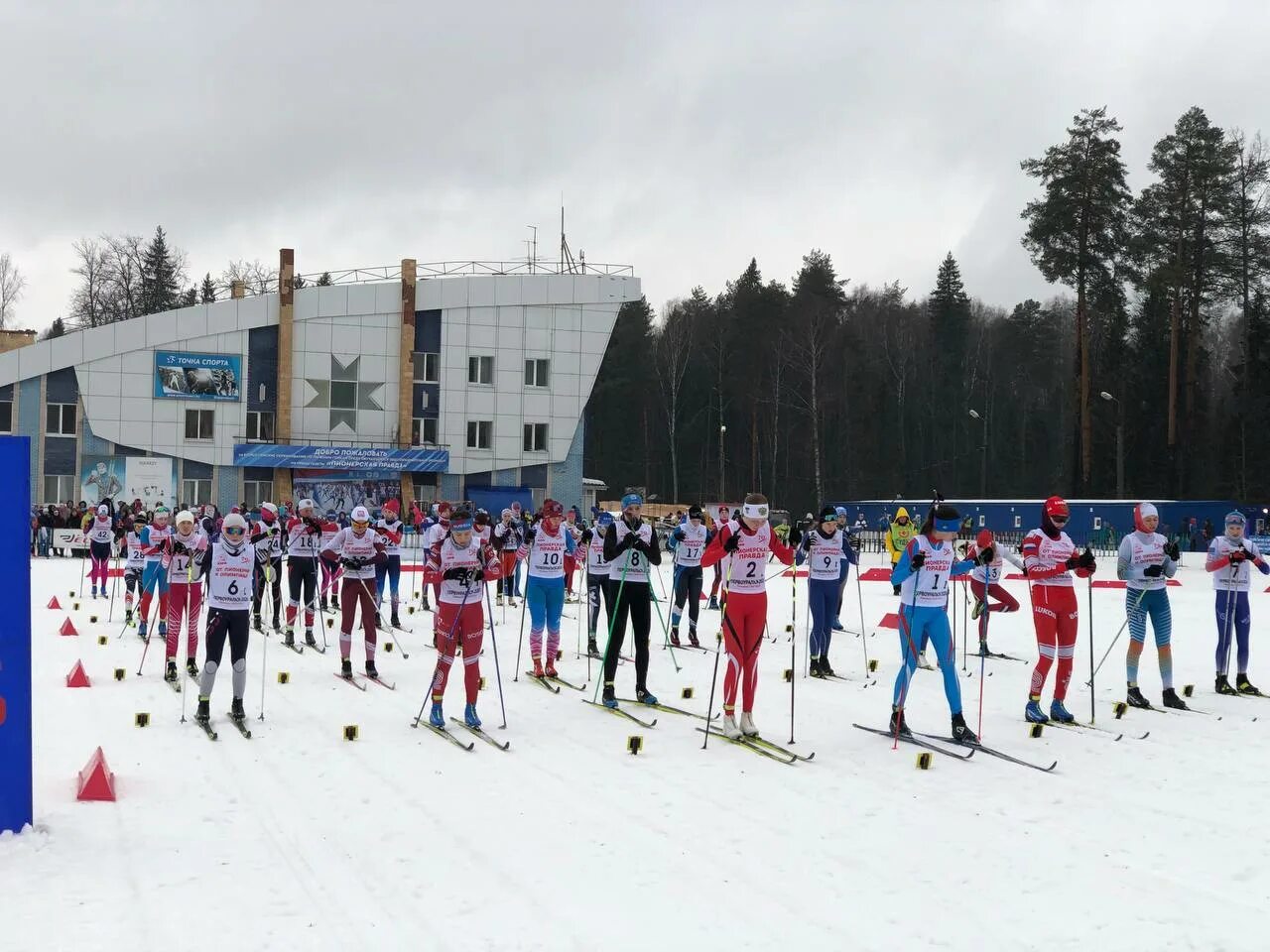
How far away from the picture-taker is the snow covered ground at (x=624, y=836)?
218 inches

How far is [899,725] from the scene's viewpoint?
384 inches

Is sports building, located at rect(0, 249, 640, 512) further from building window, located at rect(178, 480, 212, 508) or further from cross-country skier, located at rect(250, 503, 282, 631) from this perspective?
cross-country skier, located at rect(250, 503, 282, 631)

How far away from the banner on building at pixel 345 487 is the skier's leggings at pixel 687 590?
33.9 m

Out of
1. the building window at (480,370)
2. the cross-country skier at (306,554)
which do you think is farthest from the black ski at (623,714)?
the building window at (480,370)

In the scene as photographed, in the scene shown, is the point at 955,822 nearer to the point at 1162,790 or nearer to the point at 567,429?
the point at 1162,790

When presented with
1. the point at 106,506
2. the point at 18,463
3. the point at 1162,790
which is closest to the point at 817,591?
the point at 1162,790

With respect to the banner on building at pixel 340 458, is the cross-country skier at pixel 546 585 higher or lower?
lower

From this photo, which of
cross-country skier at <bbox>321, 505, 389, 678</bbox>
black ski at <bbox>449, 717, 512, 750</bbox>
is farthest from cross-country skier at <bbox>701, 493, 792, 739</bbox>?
cross-country skier at <bbox>321, 505, 389, 678</bbox>

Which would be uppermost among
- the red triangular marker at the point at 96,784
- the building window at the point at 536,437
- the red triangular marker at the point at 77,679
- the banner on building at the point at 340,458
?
the building window at the point at 536,437

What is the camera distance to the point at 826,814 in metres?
7.50

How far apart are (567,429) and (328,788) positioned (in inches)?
1719

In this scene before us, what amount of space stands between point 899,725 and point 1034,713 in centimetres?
169

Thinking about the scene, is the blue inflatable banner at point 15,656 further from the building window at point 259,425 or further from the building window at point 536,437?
the building window at point 536,437

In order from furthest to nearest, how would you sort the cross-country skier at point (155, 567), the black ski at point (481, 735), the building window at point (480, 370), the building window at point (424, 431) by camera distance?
1. the building window at point (480, 370)
2. the building window at point (424, 431)
3. the cross-country skier at point (155, 567)
4. the black ski at point (481, 735)
